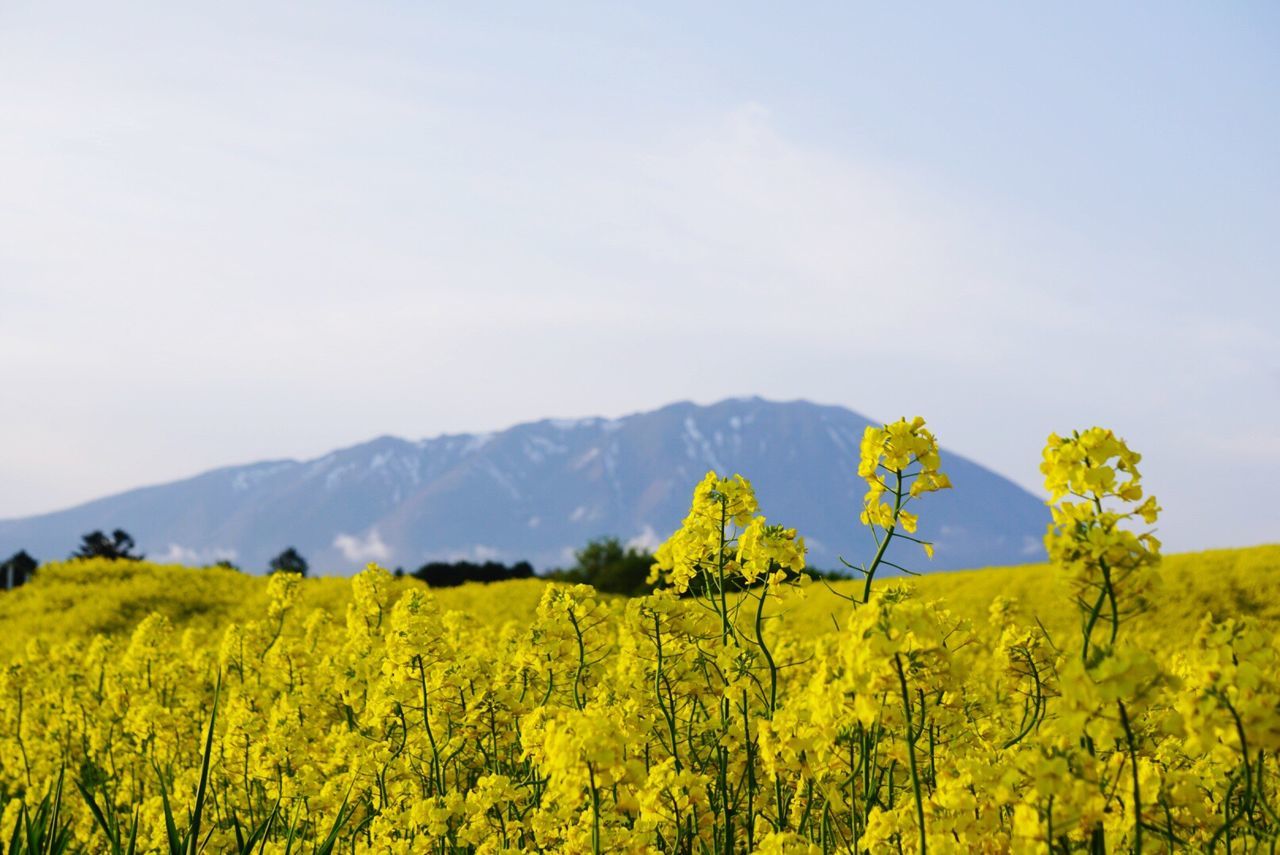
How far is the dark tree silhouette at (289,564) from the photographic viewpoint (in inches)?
376

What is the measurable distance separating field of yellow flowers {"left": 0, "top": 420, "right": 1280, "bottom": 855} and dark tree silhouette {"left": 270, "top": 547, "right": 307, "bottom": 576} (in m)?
0.69

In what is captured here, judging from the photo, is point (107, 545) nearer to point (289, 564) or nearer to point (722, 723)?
point (289, 564)

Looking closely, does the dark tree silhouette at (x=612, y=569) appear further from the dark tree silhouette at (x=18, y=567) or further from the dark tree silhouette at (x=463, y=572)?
the dark tree silhouette at (x=18, y=567)

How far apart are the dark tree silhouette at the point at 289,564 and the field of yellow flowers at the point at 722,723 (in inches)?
27.2

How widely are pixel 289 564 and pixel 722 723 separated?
22852mm

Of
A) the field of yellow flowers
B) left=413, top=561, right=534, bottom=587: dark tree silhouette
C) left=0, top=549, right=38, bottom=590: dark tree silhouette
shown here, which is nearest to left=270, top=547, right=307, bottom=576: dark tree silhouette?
the field of yellow flowers

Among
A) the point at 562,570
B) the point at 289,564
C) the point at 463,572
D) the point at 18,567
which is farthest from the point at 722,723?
the point at 18,567

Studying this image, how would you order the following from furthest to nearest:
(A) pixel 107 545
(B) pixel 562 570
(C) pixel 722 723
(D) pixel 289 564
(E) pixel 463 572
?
1. (A) pixel 107 545
2. (B) pixel 562 570
3. (E) pixel 463 572
4. (D) pixel 289 564
5. (C) pixel 722 723

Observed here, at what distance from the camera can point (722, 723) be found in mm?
4371

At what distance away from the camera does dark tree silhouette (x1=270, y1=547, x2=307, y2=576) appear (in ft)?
31.3

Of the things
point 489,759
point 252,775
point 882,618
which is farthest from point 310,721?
point 882,618

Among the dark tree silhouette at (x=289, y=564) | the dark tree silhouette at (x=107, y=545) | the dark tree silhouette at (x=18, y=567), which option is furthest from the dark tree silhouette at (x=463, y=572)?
the dark tree silhouette at (x=18, y=567)

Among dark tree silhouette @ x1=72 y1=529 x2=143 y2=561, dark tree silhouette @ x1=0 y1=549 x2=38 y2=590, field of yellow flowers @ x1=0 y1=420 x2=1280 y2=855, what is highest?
dark tree silhouette @ x1=72 y1=529 x2=143 y2=561

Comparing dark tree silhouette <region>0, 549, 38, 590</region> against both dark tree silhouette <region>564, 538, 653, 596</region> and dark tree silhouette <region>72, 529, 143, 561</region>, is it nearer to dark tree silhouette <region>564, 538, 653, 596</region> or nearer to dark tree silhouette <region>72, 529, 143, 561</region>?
dark tree silhouette <region>72, 529, 143, 561</region>
